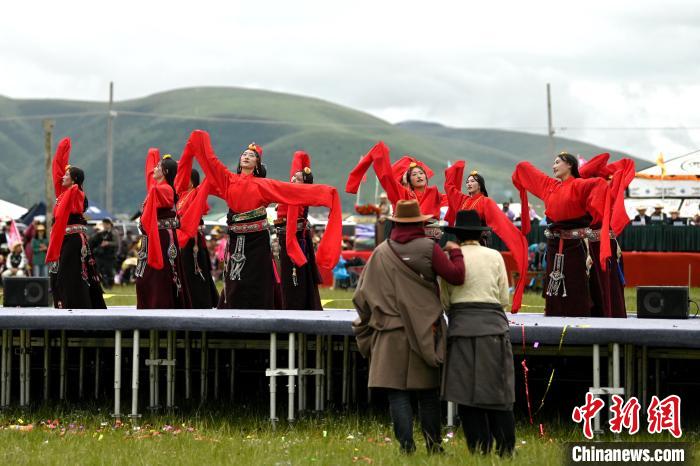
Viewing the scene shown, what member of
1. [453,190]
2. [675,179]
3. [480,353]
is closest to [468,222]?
[480,353]

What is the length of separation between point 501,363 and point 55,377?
5.32 meters

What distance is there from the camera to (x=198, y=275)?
37.2 feet

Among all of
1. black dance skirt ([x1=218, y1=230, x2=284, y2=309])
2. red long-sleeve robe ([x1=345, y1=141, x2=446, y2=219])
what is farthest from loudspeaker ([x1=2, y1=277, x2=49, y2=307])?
red long-sleeve robe ([x1=345, y1=141, x2=446, y2=219])

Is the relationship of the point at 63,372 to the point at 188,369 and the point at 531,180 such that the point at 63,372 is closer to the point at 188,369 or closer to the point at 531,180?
the point at 188,369

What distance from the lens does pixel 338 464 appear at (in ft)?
20.9

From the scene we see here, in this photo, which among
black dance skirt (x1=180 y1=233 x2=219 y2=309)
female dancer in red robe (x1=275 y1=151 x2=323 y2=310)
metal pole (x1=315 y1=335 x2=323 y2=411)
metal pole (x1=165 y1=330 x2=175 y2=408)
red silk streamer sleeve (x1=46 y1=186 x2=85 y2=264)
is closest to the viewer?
metal pole (x1=315 y1=335 x2=323 y2=411)

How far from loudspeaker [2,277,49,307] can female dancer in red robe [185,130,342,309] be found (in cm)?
148

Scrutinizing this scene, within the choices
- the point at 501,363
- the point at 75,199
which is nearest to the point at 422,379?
the point at 501,363

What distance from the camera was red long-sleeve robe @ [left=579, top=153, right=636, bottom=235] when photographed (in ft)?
32.8

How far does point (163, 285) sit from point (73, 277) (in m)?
0.77

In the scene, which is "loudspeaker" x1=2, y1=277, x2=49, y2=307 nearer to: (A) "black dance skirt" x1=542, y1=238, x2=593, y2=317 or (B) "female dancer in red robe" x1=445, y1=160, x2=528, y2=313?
(B) "female dancer in red robe" x1=445, y1=160, x2=528, y2=313

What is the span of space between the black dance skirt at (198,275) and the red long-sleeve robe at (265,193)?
4.19ft

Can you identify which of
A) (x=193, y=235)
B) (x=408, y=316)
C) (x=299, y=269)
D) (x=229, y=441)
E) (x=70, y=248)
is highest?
(x=193, y=235)

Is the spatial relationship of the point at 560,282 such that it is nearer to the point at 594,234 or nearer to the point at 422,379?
the point at 594,234
